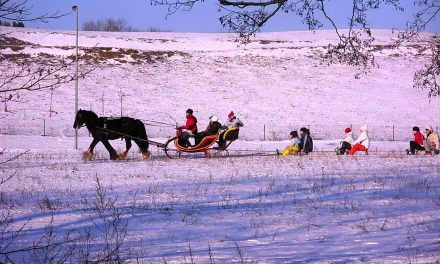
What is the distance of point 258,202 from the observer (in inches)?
408

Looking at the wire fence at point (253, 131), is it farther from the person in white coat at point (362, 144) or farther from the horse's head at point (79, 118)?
the horse's head at point (79, 118)

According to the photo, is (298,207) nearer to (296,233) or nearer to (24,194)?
(296,233)

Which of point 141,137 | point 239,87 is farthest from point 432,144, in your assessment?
point 239,87

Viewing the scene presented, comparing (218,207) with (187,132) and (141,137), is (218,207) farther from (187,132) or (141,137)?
(141,137)

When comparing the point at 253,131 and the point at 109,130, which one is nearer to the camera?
the point at 109,130

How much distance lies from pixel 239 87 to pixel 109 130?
37383 millimetres

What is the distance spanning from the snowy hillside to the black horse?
742 inches

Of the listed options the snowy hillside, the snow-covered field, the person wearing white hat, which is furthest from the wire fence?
the person wearing white hat

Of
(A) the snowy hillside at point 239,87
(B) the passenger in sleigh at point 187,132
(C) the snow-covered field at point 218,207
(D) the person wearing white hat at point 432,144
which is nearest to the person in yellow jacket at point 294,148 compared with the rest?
(C) the snow-covered field at point 218,207

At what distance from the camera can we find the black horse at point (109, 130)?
1902 cm

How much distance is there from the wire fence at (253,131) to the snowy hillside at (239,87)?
103 millimetres

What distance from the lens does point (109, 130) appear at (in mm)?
19219

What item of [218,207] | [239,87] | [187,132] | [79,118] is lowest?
[218,207]

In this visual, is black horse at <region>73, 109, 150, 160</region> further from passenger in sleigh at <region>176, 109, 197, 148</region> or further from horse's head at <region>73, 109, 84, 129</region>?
passenger in sleigh at <region>176, 109, 197, 148</region>
